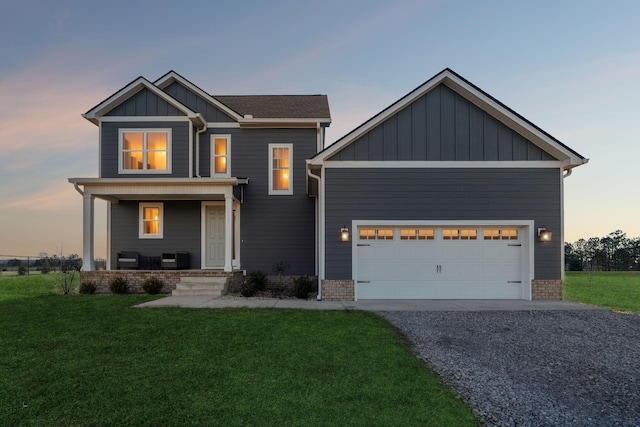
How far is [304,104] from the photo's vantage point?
48.0 ft

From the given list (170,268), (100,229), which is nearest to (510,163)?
(170,268)

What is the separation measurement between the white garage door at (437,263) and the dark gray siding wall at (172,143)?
686 centimetres

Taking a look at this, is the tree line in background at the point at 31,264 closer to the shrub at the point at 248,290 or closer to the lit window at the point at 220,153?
the lit window at the point at 220,153

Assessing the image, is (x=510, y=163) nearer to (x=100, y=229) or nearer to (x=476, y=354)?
(x=476, y=354)

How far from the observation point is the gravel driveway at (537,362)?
3435mm

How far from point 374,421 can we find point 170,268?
11.2 metres

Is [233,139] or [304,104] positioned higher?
[304,104]

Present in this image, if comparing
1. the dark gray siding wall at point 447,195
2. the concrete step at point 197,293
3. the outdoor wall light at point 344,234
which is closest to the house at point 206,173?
the concrete step at point 197,293

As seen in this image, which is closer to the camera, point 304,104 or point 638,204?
Result: point 304,104

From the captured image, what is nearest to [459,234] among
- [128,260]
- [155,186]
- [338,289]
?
[338,289]

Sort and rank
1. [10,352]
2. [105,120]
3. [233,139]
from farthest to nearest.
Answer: [233,139] → [105,120] → [10,352]

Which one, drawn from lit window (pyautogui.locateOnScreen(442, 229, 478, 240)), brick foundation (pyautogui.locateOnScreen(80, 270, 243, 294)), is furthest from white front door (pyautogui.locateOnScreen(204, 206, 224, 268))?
lit window (pyautogui.locateOnScreen(442, 229, 478, 240))

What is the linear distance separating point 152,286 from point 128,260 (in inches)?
87.7

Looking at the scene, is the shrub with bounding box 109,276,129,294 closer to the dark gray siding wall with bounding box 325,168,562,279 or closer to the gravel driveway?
the dark gray siding wall with bounding box 325,168,562,279
